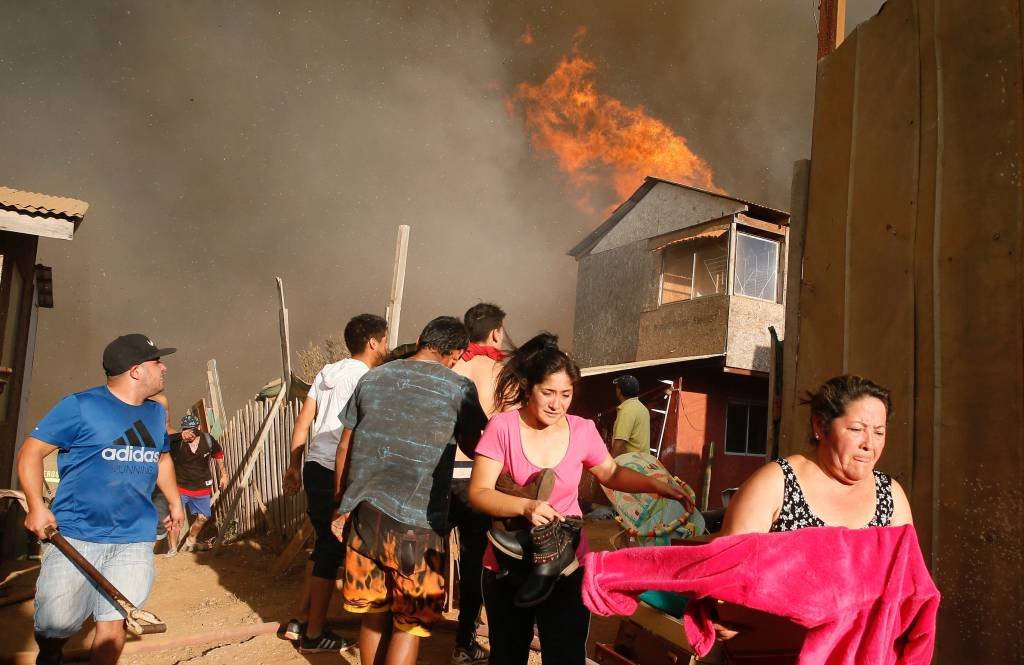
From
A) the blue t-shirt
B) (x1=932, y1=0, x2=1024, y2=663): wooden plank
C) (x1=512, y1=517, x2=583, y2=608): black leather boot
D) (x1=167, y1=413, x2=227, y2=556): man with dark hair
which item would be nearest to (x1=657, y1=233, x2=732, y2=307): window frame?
(x1=167, y1=413, x2=227, y2=556): man with dark hair

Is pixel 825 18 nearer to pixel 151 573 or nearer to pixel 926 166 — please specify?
pixel 926 166

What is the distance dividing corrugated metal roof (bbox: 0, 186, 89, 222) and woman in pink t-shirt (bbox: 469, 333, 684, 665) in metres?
6.27

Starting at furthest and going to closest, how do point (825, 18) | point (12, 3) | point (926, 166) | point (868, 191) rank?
point (12, 3)
point (825, 18)
point (868, 191)
point (926, 166)

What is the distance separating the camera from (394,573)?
10.8ft

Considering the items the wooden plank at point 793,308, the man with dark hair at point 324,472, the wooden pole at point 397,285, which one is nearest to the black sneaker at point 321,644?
the man with dark hair at point 324,472

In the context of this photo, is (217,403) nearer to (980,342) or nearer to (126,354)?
(126,354)

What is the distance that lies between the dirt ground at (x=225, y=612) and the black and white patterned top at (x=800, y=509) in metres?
2.83

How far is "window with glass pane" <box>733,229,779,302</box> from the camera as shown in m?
17.3

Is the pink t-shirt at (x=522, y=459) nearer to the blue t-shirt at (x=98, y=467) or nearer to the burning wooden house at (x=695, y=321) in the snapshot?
the blue t-shirt at (x=98, y=467)

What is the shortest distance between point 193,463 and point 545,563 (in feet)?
24.8

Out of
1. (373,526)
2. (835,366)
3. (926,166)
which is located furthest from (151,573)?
(926,166)

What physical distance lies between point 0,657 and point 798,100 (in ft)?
155

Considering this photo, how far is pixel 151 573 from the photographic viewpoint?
3.62 meters

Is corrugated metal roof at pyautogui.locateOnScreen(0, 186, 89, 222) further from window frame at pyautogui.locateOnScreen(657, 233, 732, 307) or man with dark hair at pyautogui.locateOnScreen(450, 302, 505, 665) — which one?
window frame at pyautogui.locateOnScreen(657, 233, 732, 307)
